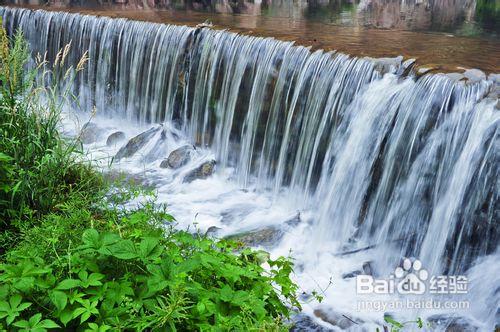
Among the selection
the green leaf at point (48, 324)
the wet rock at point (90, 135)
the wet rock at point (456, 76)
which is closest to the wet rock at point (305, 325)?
the green leaf at point (48, 324)

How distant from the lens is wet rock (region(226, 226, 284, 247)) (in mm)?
5750

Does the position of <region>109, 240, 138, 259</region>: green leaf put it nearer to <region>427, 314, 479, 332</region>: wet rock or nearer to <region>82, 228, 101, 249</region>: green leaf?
<region>82, 228, 101, 249</region>: green leaf

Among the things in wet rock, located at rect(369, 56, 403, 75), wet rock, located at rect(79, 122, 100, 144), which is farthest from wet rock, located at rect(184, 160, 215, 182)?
wet rock, located at rect(369, 56, 403, 75)

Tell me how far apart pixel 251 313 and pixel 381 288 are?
268 centimetres

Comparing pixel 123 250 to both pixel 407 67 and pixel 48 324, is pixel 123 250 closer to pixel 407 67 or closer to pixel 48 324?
pixel 48 324

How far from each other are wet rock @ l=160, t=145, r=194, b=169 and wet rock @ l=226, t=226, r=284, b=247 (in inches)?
91.7

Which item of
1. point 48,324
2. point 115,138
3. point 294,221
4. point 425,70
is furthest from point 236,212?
Result: point 48,324

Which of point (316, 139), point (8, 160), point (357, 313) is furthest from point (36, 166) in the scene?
point (316, 139)

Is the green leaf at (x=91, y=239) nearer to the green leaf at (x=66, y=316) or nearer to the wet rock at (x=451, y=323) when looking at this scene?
the green leaf at (x=66, y=316)

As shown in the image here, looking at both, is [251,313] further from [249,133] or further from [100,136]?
[100,136]

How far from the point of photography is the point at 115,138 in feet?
30.3

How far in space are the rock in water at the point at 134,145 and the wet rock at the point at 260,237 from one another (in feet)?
10.4

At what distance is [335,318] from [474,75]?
2825 mm

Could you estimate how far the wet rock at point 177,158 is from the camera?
8.00 meters
